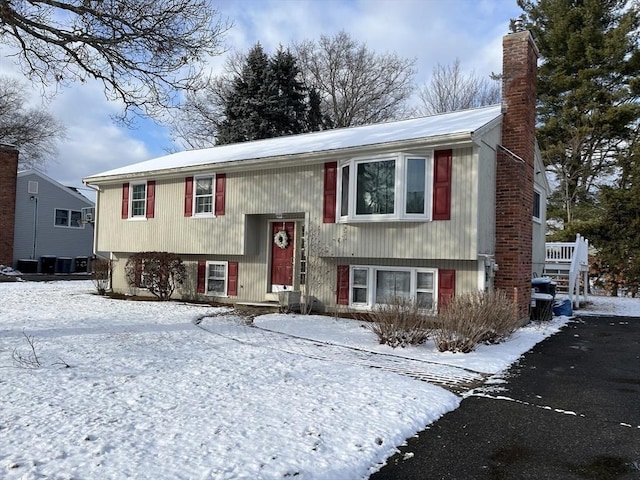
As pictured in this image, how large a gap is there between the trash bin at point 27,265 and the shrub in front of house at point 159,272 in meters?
14.3

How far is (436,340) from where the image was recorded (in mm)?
7480

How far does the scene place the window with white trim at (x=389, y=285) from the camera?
10523 mm

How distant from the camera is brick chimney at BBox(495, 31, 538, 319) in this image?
10.3m

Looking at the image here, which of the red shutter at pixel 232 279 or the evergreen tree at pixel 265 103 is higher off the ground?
the evergreen tree at pixel 265 103

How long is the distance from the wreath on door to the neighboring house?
0.09ft

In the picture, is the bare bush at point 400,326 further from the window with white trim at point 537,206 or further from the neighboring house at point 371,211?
the window with white trim at point 537,206

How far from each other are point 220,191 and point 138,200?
11.3 feet

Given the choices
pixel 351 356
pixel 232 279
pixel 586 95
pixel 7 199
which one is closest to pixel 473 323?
pixel 351 356

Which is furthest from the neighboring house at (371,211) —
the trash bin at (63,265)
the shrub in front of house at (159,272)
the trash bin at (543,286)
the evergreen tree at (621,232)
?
the trash bin at (63,265)

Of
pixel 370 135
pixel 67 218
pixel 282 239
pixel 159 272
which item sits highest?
pixel 370 135

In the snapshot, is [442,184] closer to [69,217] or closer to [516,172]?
[516,172]

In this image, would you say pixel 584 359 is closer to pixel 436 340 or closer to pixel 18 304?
pixel 436 340

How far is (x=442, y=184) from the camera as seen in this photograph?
9.85 meters

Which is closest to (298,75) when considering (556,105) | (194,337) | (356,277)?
(556,105)
